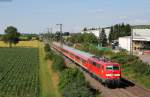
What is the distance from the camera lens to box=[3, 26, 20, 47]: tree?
178 m

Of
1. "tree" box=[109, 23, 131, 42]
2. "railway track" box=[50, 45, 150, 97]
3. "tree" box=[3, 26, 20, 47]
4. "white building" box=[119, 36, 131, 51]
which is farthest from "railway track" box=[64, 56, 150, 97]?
"tree" box=[3, 26, 20, 47]

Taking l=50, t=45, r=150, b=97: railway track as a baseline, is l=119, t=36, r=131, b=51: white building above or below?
above

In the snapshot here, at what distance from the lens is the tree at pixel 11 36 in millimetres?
178250

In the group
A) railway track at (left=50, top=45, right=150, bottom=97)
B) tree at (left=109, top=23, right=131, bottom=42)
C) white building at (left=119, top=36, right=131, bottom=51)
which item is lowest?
railway track at (left=50, top=45, right=150, bottom=97)

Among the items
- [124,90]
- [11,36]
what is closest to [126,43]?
[124,90]

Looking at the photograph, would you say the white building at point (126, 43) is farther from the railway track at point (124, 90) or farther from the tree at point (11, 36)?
the tree at point (11, 36)

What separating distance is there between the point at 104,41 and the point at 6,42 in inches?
2498

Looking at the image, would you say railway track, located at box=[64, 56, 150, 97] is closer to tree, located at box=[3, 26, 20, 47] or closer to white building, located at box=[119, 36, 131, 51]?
white building, located at box=[119, 36, 131, 51]

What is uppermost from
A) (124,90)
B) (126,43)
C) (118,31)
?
(118,31)

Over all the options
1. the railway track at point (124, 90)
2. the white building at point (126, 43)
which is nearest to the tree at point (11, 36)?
the white building at point (126, 43)

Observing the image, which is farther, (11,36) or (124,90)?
(11,36)

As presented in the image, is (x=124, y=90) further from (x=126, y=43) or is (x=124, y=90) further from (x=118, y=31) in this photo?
(x=118, y=31)

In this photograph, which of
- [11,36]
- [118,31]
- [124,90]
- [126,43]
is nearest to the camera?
[124,90]

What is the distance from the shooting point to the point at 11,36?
178 metres
